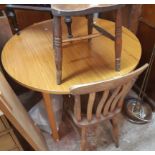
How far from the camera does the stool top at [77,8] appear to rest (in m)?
0.82

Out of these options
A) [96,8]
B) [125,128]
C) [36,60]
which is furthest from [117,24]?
[125,128]

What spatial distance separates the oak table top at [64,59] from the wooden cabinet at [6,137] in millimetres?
259

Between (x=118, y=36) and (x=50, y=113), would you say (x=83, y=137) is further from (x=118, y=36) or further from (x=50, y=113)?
(x=118, y=36)

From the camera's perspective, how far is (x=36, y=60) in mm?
1206

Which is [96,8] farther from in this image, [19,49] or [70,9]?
[19,49]

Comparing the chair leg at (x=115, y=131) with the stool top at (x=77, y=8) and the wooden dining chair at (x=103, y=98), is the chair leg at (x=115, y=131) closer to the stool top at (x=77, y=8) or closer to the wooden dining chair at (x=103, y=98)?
the wooden dining chair at (x=103, y=98)

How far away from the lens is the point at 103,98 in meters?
0.99

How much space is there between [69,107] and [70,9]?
677 millimetres

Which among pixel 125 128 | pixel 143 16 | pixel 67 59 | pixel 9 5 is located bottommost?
pixel 125 128

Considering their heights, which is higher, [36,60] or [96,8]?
[96,8]

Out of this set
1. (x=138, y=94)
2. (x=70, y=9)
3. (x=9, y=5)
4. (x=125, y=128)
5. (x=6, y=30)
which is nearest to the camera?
(x=70, y=9)

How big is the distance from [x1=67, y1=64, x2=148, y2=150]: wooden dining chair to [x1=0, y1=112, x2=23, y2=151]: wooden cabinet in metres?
0.33

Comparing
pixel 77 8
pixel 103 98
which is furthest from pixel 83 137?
pixel 77 8

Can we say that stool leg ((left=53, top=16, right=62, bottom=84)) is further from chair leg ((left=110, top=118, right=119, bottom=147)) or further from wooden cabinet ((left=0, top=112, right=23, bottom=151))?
chair leg ((left=110, top=118, right=119, bottom=147))
